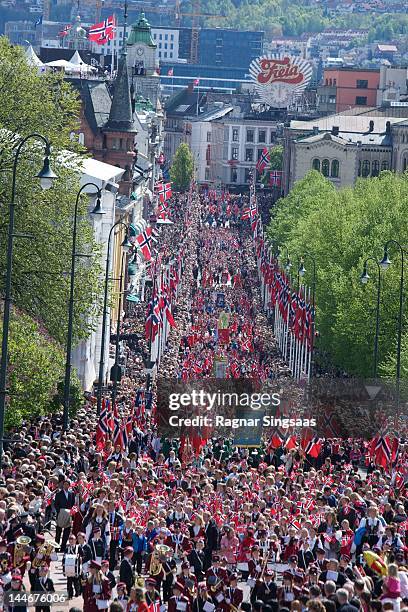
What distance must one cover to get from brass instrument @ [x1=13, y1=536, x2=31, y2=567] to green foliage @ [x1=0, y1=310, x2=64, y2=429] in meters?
18.8

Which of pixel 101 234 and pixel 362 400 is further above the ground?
pixel 101 234

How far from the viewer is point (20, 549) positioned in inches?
1344

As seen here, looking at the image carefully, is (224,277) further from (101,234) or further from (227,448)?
(227,448)

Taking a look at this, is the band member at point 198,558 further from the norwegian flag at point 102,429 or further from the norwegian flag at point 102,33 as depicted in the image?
the norwegian flag at point 102,33

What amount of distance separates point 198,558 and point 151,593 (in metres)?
5.12

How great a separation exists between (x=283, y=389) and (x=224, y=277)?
237 feet

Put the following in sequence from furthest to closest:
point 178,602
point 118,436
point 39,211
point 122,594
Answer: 1. point 39,211
2. point 118,436
3. point 178,602
4. point 122,594

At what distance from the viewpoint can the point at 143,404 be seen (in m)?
64.9

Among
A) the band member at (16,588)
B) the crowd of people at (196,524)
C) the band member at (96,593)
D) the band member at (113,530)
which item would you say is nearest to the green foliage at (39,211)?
the crowd of people at (196,524)

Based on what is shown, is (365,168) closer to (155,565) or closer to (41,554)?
(155,565)

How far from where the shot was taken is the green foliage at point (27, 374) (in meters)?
54.8

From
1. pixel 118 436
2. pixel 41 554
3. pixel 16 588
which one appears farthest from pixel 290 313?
pixel 16 588

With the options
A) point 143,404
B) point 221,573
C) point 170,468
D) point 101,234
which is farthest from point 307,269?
point 221,573

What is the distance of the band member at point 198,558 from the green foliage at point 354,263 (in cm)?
3518
